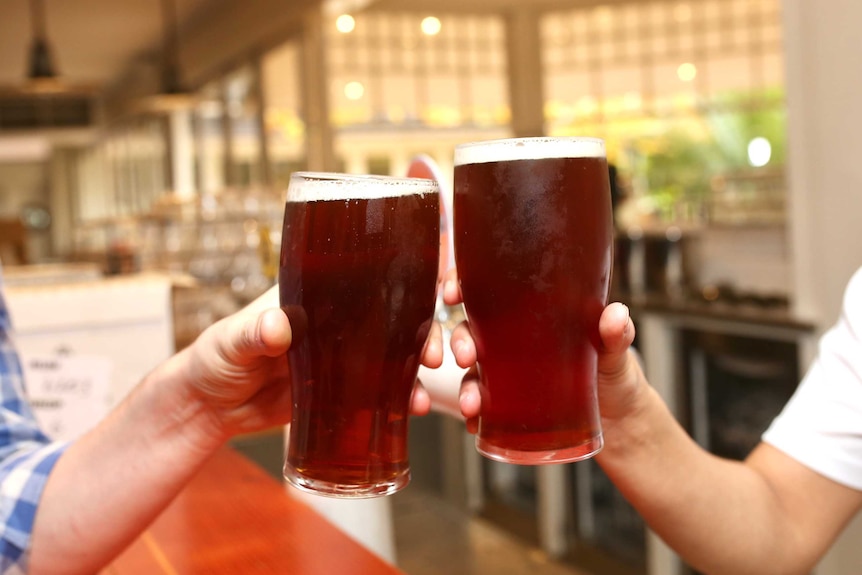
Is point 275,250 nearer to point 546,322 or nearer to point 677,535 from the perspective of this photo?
point 677,535

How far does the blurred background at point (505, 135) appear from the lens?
2531 mm

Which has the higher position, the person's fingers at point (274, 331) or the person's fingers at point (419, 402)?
the person's fingers at point (274, 331)

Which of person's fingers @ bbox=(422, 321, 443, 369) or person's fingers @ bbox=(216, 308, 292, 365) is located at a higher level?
person's fingers @ bbox=(216, 308, 292, 365)

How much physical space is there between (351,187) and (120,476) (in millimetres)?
491

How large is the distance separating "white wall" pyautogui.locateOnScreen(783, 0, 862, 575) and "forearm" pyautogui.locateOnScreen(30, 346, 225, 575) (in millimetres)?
1798

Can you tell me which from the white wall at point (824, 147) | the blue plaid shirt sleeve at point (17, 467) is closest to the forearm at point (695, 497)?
the blue plaid shirt sleeve at point (17, 467)

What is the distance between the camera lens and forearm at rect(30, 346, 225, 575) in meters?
0.99

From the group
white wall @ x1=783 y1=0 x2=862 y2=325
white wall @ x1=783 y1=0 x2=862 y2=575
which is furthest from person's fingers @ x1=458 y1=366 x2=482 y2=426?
white wall @ x1=783 y1=0 x2=862 y2=325

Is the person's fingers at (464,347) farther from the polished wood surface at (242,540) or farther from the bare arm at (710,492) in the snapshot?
the polished wood surface at (242,540)

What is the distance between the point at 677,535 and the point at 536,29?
270 inches

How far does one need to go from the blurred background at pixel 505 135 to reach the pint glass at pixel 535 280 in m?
0.52

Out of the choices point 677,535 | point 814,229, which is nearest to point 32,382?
point 677,535

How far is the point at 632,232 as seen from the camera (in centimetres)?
466

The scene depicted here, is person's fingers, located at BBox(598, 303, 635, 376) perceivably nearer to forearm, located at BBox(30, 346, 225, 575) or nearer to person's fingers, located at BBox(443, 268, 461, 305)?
person's fingers, located at BBox(443, 268, 461, 305)
